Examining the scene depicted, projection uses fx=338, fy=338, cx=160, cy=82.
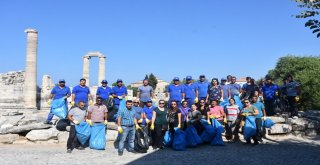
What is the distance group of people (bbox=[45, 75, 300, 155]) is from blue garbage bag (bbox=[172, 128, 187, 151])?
0.18 meters

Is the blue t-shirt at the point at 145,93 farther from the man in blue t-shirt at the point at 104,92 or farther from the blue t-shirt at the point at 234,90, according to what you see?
the blue t-shirt at the point at 234,90

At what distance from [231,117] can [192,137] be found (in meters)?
1.73

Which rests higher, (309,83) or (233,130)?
(309,83)

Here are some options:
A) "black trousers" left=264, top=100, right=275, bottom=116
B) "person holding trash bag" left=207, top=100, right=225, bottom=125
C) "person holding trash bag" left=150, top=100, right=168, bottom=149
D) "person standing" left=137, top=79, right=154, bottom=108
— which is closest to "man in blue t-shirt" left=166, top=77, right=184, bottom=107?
"person standing" left=137, top=79, right=154, bottom=108

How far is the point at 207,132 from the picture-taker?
35.0 feet

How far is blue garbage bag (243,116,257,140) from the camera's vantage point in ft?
34.9

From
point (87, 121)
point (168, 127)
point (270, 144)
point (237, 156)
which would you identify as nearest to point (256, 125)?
point (270, 144)

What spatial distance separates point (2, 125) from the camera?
→ 11781 mm

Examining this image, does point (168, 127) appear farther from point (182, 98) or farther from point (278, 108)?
point (278, 108)

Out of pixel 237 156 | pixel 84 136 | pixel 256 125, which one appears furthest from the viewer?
pixel 256 125

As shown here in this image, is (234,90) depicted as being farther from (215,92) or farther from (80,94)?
(80,94)

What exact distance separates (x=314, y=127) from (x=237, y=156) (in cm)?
570

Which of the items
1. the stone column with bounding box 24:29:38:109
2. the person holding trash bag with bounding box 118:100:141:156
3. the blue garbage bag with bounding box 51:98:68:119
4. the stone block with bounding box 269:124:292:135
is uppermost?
the stone column with bounding box 24:29:38:109

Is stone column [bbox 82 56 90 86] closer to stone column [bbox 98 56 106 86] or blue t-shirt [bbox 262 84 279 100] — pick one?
stone column [bbox 98 56 106 86]
